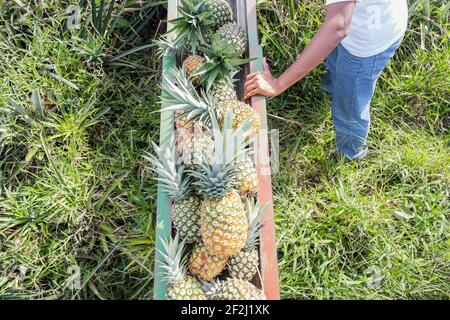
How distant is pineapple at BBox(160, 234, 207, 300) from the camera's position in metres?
1.51

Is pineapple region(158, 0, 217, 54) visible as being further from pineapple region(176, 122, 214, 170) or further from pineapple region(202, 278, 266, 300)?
pineapple region(202, 278, 266, 300)

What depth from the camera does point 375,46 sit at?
5.84ft

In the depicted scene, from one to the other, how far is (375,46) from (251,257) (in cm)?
97

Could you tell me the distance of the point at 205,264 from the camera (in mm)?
1571

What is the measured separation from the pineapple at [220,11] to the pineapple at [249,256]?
0.92 meters

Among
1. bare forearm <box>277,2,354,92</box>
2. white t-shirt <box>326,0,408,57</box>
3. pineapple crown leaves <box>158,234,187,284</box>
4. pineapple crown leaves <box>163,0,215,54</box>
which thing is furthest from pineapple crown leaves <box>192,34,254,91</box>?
pineapple crown leaves <box>158,234,187,284</box>

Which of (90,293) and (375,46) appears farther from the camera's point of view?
(90,293)

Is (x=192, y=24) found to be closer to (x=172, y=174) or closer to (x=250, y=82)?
(x=250, y=82)

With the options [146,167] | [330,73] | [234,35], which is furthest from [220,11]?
[146,167]

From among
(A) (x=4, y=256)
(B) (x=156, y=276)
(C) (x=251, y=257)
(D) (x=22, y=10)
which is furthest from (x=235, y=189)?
(D) (x=22, y=10)

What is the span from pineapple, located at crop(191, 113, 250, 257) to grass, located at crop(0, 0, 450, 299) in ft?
2.14
